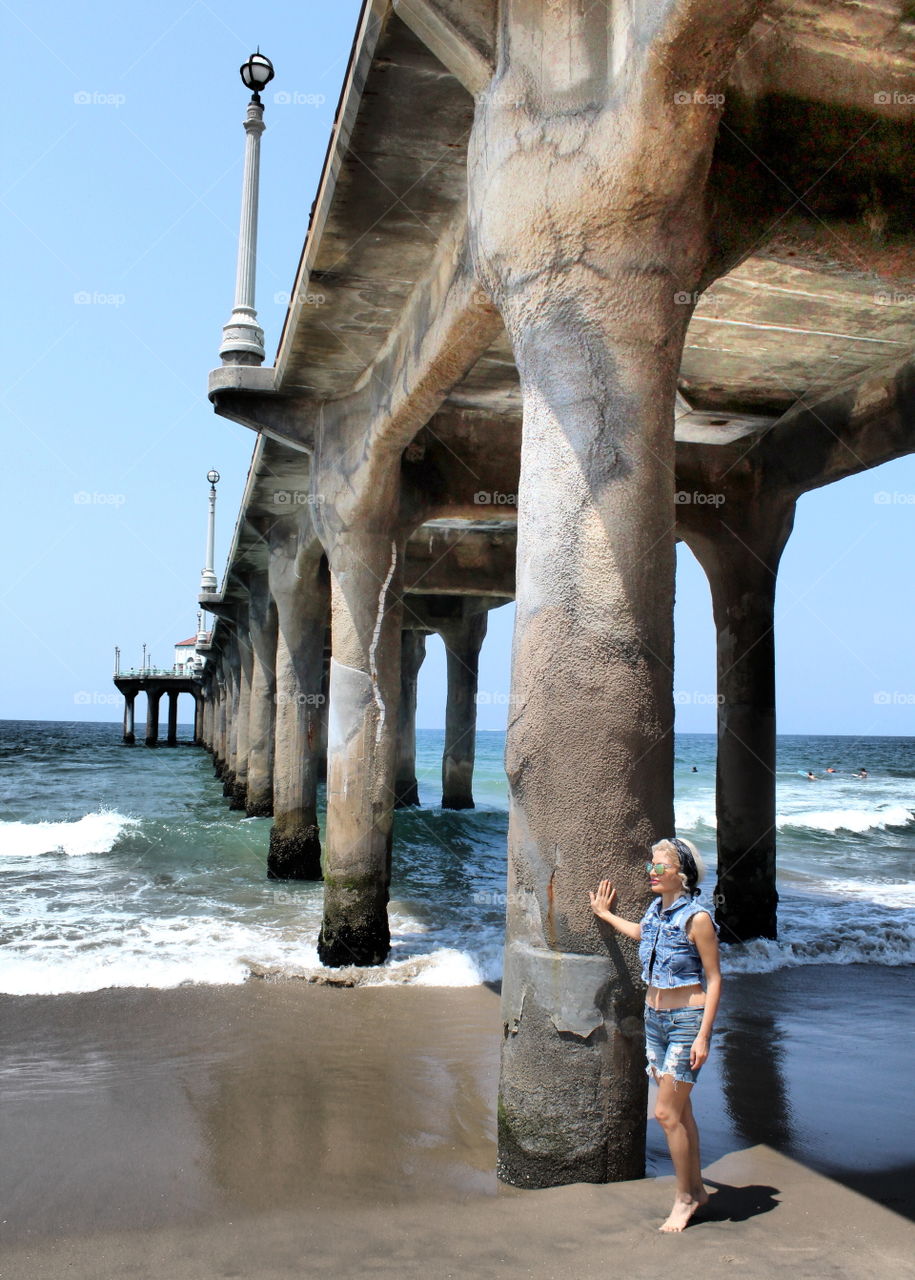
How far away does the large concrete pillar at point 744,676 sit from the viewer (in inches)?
367

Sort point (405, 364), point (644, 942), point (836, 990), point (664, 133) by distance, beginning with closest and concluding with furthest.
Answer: point (644, 942)
point (664, 133)
point (405, 364)
point (836, 990)

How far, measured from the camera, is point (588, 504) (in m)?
3.78

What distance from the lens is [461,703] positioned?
2289 centimetres

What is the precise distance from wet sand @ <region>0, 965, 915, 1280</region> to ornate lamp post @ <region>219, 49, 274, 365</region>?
498 centimetres

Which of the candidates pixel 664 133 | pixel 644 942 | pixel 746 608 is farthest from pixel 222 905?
pixel 664 133

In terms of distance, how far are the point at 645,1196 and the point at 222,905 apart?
794cm

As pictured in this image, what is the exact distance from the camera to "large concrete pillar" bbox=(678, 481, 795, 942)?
9.32 m

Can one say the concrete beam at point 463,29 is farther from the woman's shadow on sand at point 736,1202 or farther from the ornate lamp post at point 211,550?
the ornate lamp post at point 211,550

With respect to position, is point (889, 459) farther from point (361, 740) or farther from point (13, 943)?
point (13, 943)

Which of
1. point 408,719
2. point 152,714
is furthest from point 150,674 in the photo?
point 408,719

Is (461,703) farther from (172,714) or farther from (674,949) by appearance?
(172,714)

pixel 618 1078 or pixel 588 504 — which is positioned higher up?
pixel 588 504

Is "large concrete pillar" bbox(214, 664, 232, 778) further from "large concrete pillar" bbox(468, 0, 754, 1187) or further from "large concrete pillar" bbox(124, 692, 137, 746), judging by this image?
"large concrete pillar" bbox(124, 692, 137, 746)

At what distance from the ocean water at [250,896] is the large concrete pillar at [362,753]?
377 mm
